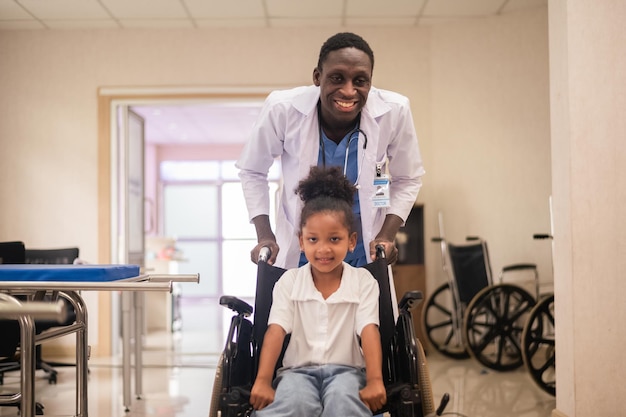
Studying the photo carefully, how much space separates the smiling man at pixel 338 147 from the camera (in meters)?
2.03

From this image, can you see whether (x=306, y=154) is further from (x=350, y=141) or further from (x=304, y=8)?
(x=304, y=8)

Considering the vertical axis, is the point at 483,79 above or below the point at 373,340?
above

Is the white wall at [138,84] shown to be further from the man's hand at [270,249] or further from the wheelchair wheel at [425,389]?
the wheelchair wheel at [425,389]

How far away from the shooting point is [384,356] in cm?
195

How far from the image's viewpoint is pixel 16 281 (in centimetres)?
191

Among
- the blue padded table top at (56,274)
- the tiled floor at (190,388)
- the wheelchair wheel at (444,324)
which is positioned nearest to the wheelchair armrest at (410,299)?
the blue padded table top at (56,274)

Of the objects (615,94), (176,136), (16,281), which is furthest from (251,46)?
(176,136)

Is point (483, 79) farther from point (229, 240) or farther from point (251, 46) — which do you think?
point (229, 240)

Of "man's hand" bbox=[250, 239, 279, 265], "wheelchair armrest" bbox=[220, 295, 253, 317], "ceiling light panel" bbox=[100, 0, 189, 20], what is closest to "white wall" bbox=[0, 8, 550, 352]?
"ceiling light panel" bbox=[100, 0, 189, 20]

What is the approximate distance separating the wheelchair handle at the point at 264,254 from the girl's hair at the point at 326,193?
0.47 feet

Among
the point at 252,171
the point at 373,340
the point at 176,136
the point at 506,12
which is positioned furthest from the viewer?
the point at 176,136

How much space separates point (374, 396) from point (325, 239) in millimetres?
429

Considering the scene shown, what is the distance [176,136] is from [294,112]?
358 inches

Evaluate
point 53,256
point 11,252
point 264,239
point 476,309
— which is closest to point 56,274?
point 264,239
